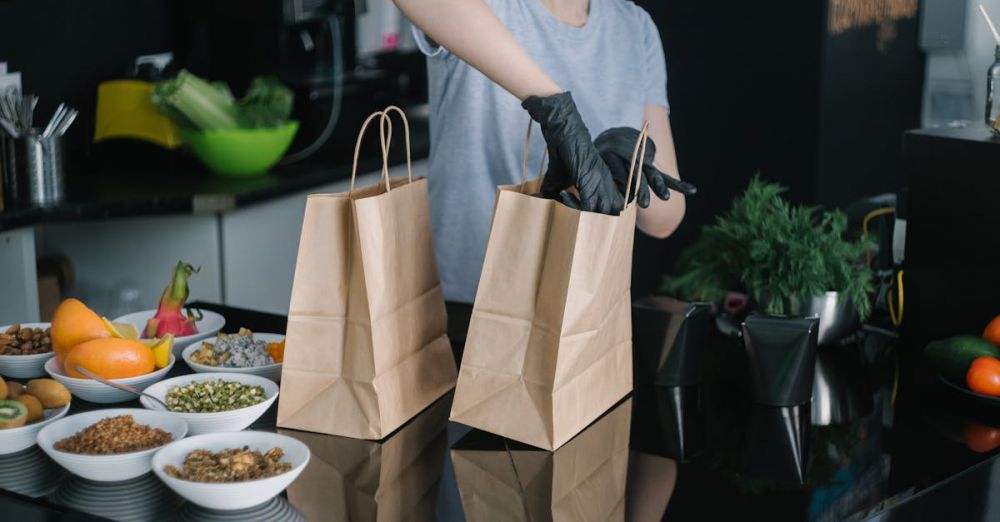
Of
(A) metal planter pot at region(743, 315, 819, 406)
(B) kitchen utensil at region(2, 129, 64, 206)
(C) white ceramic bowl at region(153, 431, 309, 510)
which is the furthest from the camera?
(B) kitchen utensil at region(2, 129, 64, 206)

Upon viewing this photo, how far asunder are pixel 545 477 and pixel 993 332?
0.70 metres

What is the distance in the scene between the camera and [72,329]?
4.37 ft

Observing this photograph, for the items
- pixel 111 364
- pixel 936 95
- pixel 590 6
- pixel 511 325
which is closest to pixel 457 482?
pixel 511 325

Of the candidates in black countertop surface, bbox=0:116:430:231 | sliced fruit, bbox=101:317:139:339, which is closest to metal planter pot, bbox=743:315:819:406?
sliced fruit, bbox=101:317:139:339

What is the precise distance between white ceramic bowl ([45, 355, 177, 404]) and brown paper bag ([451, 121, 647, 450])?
0.37 metres

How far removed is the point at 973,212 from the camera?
159cm

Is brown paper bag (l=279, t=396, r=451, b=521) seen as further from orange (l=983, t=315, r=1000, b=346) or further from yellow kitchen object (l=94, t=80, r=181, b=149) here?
yellow kitchen object (l=94, t=80, r=181, b=149)

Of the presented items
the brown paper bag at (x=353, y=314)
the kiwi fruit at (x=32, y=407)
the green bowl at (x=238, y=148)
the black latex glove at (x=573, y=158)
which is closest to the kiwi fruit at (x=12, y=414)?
the kiwi fruit at (x=32, y=407)

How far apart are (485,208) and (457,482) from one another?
31.7 inches

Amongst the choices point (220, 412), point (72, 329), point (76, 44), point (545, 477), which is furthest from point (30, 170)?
point (545, 477)

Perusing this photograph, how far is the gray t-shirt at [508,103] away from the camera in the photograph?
5.90 ft

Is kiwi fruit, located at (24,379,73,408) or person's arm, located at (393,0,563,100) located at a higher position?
person's arm, located at (393,0,563,100)

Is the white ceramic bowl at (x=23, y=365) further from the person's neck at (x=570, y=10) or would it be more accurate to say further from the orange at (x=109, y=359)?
the person's neck at (x=570, y=10)

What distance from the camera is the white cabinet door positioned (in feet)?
8.92
